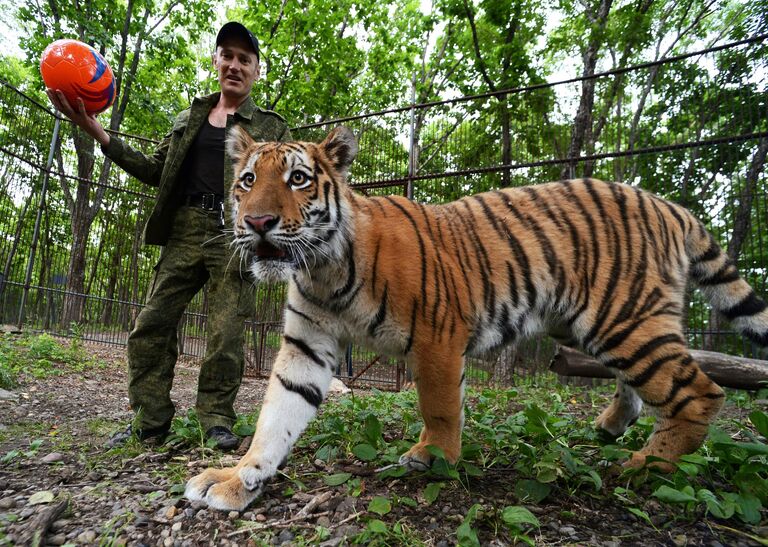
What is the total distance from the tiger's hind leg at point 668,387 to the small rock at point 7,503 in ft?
10.2

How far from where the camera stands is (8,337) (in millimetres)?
7602

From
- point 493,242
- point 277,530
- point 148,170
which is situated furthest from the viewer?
point 148,170

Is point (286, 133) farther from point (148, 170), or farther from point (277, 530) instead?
point (277, 530)

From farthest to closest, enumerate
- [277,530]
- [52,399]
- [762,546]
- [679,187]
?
1. [679,187]
2. [52,399]
3. [277,530]
4. [762,546]

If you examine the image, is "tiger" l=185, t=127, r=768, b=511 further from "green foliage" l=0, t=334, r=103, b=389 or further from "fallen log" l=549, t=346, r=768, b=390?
"green foliage" l=0, t=334, r=103, b=389

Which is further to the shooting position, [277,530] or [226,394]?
[226,394]

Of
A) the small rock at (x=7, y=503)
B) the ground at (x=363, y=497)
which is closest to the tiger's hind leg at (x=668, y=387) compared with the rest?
the ground at (x=363, y=497)

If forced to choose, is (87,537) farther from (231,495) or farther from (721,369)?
(721,369)

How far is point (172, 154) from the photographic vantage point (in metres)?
3.41

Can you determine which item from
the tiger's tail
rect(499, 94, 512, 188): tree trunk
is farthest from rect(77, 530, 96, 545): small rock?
rect(499, 94, 512, 188): tree trunk

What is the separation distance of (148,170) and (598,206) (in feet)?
10.9

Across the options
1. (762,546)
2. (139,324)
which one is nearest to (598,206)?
(762,546)

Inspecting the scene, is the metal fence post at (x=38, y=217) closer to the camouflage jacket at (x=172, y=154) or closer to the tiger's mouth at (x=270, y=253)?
the camouflage jacket at (x=172, y=154)

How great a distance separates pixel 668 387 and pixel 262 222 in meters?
2.33
